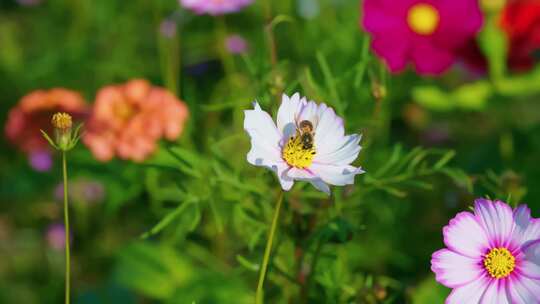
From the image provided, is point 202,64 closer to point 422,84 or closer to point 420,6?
point 422,84

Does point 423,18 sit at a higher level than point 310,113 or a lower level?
higher

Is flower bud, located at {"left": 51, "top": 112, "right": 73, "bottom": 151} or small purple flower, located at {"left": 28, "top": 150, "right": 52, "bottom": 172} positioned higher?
small purple flower, located at {"left": 28, "top": 150, "right": 52, "bottom": 172}

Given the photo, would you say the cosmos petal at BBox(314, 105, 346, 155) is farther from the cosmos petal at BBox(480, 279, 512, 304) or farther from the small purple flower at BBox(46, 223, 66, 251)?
the small purple flower at BBox(46, 223, 66, 251)

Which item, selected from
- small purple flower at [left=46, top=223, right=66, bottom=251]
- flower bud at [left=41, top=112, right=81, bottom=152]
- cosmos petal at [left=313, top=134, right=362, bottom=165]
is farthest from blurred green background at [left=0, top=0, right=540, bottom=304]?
flower bud at [left=41, top=112, right=81, bottom=152]

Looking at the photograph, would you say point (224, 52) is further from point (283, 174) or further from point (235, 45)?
point (283, 174)

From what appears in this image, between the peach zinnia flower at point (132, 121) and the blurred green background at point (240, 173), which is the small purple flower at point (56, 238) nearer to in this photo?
the blurred green background at point (240, 173)

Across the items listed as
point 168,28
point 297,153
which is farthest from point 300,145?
point 168,28

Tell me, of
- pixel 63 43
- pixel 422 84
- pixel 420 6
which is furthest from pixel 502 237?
pixel 63 43
